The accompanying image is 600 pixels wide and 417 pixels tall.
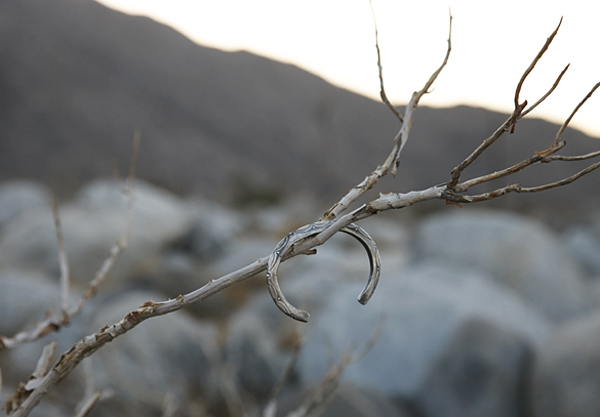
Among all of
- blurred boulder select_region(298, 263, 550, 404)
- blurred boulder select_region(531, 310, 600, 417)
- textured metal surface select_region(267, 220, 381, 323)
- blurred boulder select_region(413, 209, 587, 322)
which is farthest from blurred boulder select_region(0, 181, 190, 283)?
textured metal surface select_region(267, 220, 381, 323)

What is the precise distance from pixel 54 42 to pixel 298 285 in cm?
5250

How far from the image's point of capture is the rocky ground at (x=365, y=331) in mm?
2746

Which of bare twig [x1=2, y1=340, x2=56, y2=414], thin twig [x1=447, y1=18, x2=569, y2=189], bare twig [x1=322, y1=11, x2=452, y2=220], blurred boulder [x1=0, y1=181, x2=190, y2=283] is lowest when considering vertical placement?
blurred boulder [x1=0, y1=181, x2=190, y2=283]

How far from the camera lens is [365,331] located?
12.4ft

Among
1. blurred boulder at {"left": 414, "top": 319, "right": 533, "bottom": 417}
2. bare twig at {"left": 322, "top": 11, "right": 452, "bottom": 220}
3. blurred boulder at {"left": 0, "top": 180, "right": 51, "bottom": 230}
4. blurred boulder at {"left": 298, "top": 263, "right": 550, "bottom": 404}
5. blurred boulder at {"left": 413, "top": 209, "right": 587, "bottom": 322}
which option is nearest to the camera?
bare twig at {"left": 322, "top": 11, "right": 452, "bottom": 220}

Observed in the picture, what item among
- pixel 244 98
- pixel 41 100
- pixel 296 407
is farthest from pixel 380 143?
pixel 296 407

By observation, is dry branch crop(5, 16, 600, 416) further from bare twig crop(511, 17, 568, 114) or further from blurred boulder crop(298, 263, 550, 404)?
blurred boulder crop(298, 263, 550, 404)

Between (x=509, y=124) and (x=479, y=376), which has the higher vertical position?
(x=509, y=124)

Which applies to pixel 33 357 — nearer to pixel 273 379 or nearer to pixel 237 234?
pixel 273 379

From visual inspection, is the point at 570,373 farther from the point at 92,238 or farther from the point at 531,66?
the point at 92,238

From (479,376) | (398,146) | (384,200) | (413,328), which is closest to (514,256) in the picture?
(413,328)

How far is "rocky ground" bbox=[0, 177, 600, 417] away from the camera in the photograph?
2.75m

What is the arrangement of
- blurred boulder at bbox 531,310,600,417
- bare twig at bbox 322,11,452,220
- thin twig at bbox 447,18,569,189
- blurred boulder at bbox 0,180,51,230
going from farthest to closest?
blurred boulder at bbox 0,180,51,230 → blurred boulder at bbox 531,310,600,417 → bare twig at bbox 322,11,452,220 → thin twig at bbox 447,18,569,189

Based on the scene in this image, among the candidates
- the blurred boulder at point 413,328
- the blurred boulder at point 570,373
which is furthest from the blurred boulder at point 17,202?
the blurred boulder at point 570,373
